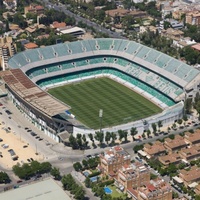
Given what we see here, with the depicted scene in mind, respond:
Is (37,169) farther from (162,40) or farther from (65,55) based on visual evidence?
(162,40)

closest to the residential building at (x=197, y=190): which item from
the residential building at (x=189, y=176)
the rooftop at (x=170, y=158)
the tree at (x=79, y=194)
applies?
the residential building at (x=189, y=176)

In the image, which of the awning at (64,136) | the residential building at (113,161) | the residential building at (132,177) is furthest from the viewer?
the awning at (64,136)

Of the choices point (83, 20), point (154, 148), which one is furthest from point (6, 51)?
point (154, 148)

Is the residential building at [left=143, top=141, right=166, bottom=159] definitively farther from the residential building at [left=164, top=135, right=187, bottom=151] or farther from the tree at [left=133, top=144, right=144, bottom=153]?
the residential building at [left=164, top=135, right=187, bottom=151]

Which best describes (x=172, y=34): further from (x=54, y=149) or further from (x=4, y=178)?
(x=4, y=178)

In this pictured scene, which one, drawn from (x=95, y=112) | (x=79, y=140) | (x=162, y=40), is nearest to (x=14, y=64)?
(x=95, y=112)

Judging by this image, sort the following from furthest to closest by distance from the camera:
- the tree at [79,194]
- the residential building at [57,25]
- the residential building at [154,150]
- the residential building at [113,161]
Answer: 1. the residential building at [57,25]
2. the residential building at [154,150]
3. the residential building at [113,161]
4. the tree at [79,194]

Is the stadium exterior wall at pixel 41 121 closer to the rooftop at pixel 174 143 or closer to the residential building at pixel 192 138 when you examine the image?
the rooftop at pixel 174 143
